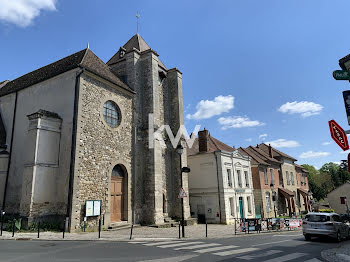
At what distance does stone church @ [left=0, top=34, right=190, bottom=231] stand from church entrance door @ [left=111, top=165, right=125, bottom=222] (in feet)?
0.20

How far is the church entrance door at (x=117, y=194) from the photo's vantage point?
1592 cm

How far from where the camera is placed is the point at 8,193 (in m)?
16.4

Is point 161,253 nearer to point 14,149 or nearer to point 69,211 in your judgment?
point 69,211

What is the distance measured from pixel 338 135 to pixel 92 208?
12.3 metres

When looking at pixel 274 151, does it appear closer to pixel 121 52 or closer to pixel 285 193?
pixel 285 193

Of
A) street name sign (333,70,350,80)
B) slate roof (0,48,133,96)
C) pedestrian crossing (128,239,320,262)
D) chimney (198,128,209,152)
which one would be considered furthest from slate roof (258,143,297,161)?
street name sign (333,70,350,80)

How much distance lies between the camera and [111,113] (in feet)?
55.8

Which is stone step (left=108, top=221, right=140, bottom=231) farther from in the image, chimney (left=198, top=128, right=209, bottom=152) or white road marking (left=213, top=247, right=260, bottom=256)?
chimney (left=198, top=128, right=209, bottom=152)

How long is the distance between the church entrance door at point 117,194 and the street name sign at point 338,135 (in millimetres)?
13069

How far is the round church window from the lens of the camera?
16562mm

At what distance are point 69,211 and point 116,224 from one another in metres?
3.41

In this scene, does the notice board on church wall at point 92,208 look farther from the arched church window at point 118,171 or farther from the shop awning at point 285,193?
the shop awning at point 285,193

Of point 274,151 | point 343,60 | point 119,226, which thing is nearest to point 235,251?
point 343,60

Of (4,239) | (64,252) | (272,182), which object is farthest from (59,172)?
(272,182)
